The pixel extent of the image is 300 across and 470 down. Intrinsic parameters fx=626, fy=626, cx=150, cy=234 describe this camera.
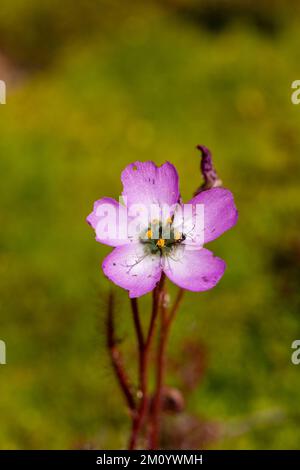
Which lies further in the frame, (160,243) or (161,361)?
(161,361)

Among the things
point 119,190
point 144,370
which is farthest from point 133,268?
point 119,190

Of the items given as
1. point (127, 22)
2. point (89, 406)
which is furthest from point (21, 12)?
point (89, 406)

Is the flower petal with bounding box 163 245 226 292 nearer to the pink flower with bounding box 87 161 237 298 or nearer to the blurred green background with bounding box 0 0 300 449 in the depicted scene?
the pink flower with bounding box 87 161 237 298

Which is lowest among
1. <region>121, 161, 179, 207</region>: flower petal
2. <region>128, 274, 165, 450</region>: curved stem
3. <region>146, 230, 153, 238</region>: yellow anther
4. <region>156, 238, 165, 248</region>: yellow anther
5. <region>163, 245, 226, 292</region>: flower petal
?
<region>128, 274, 165, 450</region>: curved stem

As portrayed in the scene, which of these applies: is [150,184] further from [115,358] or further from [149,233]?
[115,358]

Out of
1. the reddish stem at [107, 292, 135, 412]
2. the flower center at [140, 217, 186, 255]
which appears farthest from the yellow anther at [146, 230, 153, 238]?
the reddish stem at [107, 292, 135, 412]

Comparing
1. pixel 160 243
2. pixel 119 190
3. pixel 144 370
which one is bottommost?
pixel 144 370

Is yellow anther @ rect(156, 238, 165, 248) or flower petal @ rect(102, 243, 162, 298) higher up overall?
yellow anther @ rect(156, 238, 165, 248)

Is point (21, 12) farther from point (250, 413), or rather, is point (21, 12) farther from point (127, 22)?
point (250, 413)
